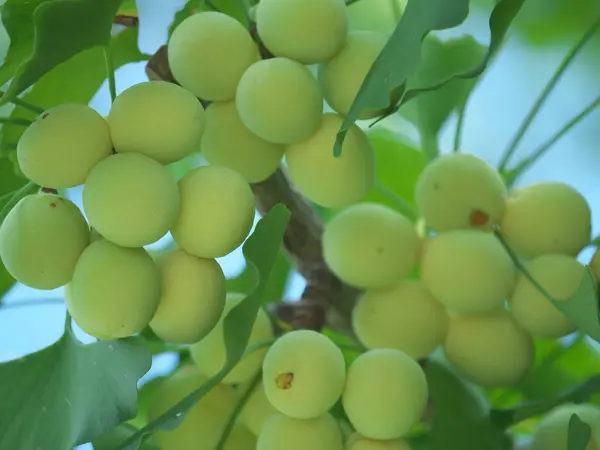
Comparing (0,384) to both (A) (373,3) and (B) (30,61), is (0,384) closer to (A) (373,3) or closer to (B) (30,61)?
(B) (30,61)

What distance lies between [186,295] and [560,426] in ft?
0.85

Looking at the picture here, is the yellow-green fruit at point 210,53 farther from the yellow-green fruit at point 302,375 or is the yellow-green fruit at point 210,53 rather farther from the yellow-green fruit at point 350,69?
the yellow-green fruit at point 302,375

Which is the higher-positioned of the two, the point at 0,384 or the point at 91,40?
the point at 91,40

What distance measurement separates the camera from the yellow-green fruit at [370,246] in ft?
2.02

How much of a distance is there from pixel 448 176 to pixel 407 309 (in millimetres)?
96

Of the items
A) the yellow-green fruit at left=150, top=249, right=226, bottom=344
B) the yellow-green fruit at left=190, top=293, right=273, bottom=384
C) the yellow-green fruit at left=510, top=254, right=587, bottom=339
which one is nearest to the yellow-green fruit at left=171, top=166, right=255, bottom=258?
the yellow-green fruit at left=150, top=249, right=226, bottom=344

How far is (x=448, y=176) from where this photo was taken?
0.63 metres

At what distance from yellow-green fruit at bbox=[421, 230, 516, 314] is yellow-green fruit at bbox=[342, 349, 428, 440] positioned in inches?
3.5

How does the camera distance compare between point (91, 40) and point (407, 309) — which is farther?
point (407, 309)

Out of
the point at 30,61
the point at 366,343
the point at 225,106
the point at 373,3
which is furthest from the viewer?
the point at 373,3

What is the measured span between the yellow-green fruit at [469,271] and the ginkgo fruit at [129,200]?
229mm

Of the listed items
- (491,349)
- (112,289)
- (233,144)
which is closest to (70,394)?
(112,289)

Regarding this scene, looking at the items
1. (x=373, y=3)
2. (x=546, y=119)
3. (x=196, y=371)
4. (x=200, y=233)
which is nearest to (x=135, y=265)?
(x=200, y=233)

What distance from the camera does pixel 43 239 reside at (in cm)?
45
